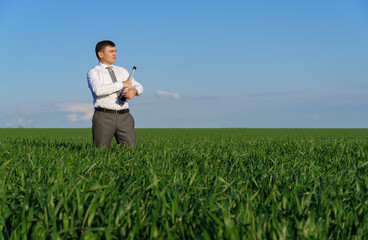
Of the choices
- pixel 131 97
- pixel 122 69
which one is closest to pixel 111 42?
pixel 122 69

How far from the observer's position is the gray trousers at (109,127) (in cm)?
653

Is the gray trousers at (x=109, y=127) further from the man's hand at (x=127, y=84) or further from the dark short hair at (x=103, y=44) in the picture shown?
the dark short hair at (x=103, y=44)

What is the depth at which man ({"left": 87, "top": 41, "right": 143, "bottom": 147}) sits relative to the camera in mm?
6523

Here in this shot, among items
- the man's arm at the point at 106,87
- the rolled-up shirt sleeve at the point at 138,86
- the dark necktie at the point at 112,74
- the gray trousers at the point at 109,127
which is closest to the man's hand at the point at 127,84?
the man's arm at the point at 106,87

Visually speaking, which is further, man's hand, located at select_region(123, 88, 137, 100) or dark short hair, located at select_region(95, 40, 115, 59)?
dark short hair, located at select_region(95, 40, 115, 59)

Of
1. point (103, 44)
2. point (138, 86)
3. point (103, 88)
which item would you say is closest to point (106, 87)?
point (103, 88)

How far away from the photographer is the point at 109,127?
21.5 feet

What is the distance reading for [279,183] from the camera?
3.27 m

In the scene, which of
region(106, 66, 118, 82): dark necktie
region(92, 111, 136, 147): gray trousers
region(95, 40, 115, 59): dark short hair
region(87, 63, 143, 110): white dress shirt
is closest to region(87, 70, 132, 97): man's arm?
region(87, 63, 143, 110): white dress shirt

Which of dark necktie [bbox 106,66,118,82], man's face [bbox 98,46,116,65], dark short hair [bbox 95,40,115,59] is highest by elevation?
dark short hair [bbox 95,40,115,59]

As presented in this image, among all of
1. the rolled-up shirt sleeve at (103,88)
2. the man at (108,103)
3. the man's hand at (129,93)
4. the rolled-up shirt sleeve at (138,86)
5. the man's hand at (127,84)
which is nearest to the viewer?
the rolled-up shirt sleeve at (103,88)

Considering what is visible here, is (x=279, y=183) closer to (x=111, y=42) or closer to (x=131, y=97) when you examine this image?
(x=131, y=97)

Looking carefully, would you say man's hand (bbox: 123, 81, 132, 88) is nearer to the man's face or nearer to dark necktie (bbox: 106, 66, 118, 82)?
dark necktie (bbox: 106, 66, 118, 82)

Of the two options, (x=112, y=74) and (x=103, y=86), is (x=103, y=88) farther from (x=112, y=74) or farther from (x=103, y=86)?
(x=112, y=74)
